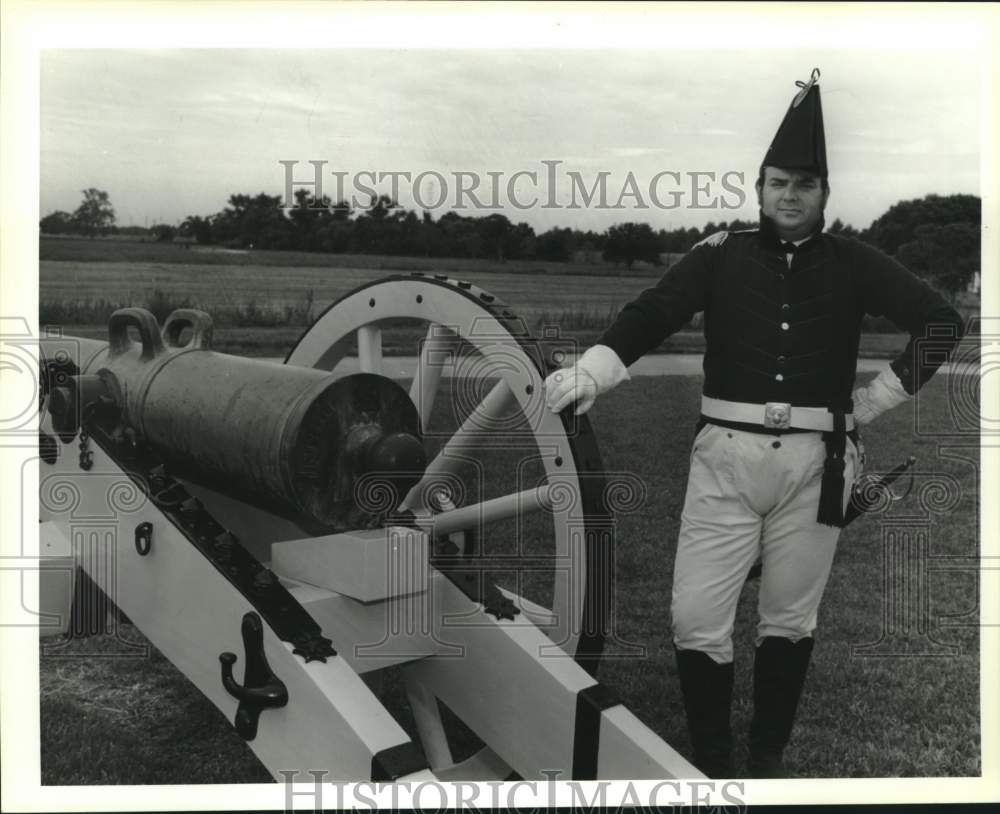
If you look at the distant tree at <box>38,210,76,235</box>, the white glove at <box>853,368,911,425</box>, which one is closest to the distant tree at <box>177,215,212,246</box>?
the distant tree at <box>38,210,76,235</box>

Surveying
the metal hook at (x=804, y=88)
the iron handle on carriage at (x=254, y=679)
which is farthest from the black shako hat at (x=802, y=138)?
the iron handle on carriage at (x=254, y=679)

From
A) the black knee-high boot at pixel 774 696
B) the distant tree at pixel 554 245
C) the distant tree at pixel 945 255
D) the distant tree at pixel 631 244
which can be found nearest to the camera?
the black knee-high boot at pixel 774 696

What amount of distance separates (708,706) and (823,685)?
1.07 meters

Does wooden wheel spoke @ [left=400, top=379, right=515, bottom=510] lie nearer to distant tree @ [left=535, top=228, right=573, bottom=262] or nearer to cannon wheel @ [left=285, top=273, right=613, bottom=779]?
cannon wheel @ [left=285, top=273, right=613, bottom=779]

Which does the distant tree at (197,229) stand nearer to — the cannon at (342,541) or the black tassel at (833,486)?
the cannon at (342,541)

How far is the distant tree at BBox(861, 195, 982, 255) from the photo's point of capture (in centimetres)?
312

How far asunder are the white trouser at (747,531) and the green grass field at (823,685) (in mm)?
650

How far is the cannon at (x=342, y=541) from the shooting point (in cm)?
239

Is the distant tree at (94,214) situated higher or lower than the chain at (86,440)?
higher

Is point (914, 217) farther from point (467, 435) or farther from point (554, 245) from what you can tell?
point (467, 435)

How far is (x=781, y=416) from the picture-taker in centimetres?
260

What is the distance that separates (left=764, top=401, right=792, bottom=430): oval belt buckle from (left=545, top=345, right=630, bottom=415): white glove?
0.36m

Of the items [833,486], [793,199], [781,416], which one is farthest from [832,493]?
[793,199]

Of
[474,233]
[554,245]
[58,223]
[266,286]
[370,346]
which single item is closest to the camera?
[370,346]
